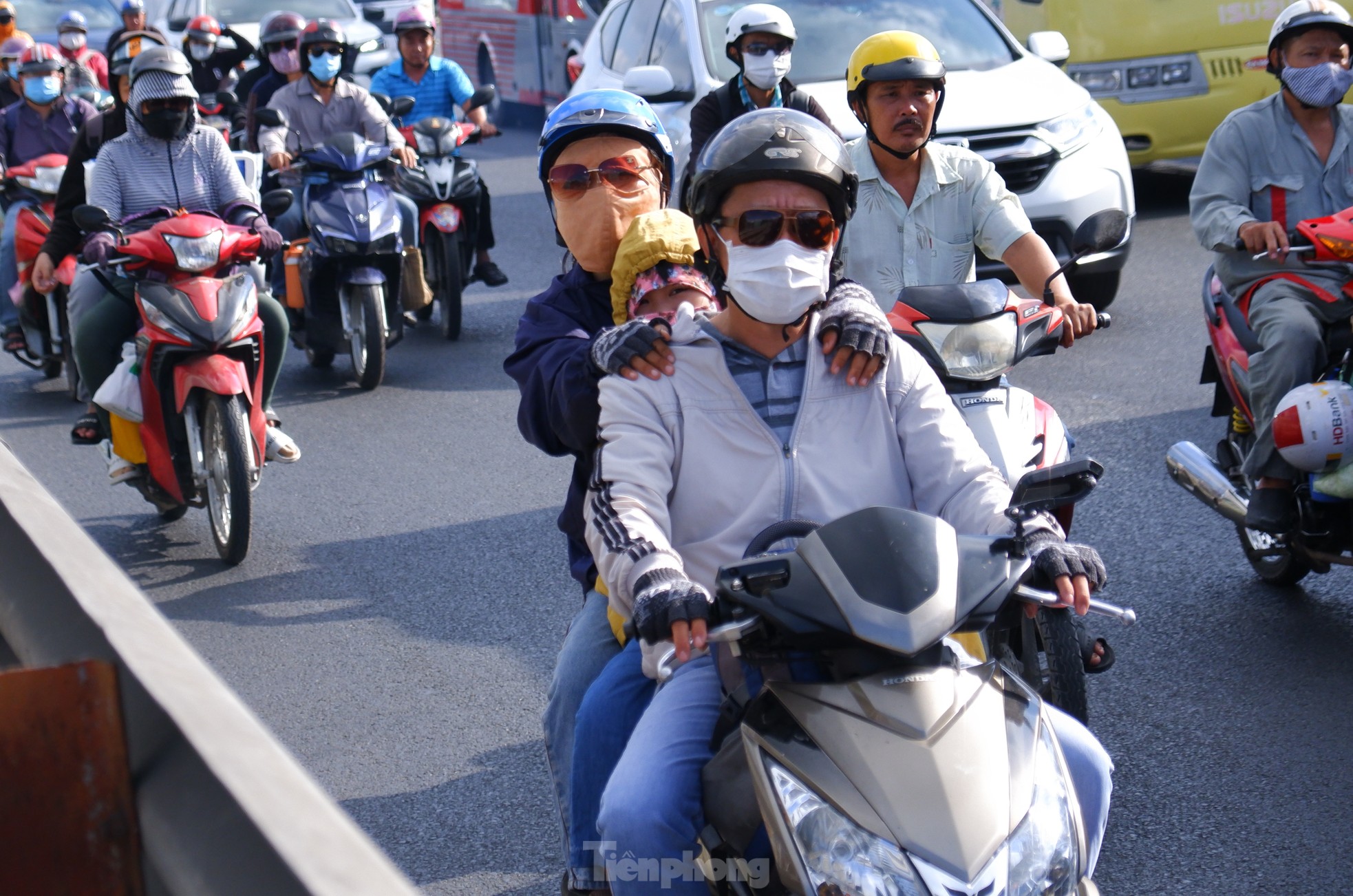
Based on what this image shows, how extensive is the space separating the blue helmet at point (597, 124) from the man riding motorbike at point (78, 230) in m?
4.15

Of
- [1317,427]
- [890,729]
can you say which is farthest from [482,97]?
[890,729]

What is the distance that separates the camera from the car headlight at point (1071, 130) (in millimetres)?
9547

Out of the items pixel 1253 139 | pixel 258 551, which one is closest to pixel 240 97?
pixel 258 551

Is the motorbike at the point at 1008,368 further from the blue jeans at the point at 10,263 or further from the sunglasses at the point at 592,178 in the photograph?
the blue jeans at the point at 10,263

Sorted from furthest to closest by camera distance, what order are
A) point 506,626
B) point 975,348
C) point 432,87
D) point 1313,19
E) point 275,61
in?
point 432,87 < point 275,61 < point 506,626 < point 1313,19 < point 975,348

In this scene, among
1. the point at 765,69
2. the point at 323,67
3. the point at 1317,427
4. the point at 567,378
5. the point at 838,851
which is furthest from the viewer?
the point at 323,67

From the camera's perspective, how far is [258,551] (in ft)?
22.0

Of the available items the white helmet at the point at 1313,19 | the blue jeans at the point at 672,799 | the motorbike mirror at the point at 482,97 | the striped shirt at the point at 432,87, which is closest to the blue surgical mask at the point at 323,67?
the motorbike mirror at the point at 482,97

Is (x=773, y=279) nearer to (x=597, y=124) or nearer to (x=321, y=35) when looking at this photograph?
(x=597, y=124)

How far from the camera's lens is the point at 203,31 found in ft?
45.7

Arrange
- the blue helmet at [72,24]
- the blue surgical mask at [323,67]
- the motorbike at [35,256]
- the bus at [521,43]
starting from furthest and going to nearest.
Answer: the bus at [521,43] < the blue helmet at [72,24] < the blue surgical mask at [323,67] < the motorbike at [35,256]

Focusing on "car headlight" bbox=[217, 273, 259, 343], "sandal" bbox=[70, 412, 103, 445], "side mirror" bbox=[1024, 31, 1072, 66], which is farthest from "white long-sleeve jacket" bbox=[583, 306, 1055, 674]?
"side mirror" bbox=[1024, 31, 1072, 66]

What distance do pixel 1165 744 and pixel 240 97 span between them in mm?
10249

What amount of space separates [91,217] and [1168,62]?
8.51m
